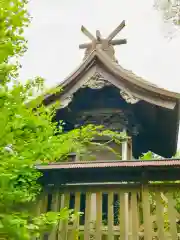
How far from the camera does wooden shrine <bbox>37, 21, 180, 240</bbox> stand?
19.4 ft

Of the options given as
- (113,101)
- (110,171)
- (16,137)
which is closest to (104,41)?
(113,101)

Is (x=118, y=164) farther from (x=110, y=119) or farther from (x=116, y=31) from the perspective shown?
(x=116, y=31)

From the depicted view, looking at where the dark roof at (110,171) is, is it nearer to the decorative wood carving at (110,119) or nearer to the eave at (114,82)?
the eave at (114,82)

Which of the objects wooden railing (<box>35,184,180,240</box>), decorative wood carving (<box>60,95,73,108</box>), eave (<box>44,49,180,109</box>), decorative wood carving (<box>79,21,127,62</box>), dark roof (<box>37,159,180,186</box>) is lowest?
wooden railing (<box>35,184,180,240</box>)

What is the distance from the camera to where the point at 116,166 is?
5.94m


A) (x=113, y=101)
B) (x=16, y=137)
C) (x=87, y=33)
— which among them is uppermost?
(x=87, y=33)

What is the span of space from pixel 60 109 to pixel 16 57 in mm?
4833

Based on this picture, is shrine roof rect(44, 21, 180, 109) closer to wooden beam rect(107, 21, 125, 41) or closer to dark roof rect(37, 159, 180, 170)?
wooden beam rect(107, 21, 125, 41)

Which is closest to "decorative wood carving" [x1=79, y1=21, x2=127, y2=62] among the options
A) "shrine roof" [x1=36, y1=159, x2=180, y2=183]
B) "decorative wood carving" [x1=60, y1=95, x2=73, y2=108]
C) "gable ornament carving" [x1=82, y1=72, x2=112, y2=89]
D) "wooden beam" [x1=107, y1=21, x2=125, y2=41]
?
"wooden beam" [x1=107, y1=21, x2=125, y2=41]

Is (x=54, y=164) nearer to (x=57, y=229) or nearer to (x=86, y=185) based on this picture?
(x=86, y=185)

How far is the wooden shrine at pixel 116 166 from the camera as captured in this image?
19.4ft

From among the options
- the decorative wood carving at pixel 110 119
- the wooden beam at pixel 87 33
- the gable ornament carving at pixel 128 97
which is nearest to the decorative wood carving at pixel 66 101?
the decorative wood carving at pixel 110 119

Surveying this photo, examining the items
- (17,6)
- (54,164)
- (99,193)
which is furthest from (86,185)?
(17,6)

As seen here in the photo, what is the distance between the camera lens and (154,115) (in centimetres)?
892
